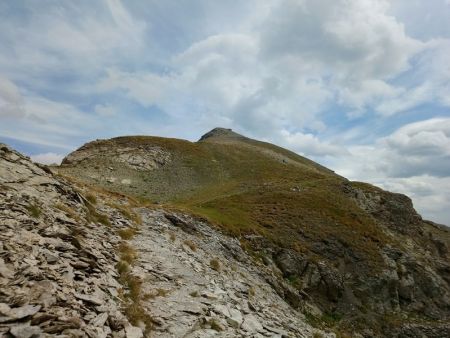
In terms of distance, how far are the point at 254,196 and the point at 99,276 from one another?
43791 mm

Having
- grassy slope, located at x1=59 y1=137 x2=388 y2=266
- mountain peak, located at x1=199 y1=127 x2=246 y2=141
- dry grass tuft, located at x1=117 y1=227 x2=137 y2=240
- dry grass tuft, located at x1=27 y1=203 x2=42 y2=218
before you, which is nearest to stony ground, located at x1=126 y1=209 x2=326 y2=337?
dry grass tuft, located at x1=117 y1=227 x2=137 y2=240

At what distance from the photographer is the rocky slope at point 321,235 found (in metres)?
37.8

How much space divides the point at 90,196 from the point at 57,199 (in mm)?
5539

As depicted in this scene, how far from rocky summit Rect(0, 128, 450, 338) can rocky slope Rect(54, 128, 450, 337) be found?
0.21 m

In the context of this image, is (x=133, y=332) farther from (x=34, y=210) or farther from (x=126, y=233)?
(x=126, y=233)

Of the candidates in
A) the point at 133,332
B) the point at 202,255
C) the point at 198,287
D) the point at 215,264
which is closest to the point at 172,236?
the point at 202,255

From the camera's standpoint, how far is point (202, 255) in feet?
88.9

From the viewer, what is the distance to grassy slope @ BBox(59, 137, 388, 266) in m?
45.2

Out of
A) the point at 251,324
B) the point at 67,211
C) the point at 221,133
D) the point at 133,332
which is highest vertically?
the point at 221,133

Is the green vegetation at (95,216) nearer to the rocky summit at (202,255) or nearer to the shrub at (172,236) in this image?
the rocky summit at (202,255)

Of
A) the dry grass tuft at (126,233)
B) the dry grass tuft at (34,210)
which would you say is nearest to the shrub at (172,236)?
the dry grass tuft at (126,233)

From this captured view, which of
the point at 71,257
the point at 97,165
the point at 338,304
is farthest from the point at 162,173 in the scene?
the point at 71,257

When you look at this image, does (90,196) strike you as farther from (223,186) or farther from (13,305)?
(223,186)

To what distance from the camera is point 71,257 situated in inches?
578
